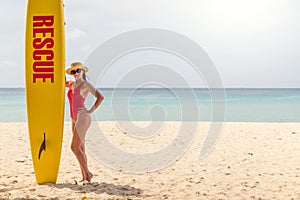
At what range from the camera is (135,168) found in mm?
8219

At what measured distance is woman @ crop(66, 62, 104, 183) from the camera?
6.15 m

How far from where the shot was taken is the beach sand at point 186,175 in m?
6.14

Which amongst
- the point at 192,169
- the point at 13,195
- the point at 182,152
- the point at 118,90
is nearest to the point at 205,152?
the point at 182,152

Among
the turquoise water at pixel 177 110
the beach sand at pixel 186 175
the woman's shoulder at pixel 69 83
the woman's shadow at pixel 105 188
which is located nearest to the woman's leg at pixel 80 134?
the woman's shadow at pixel 105 188

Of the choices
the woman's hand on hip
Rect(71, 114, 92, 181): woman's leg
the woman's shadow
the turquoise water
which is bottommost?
the turquoise water

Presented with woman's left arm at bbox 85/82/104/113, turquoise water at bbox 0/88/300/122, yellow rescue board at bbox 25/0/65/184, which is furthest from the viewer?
turquoise water at bbox 0/88/300/122

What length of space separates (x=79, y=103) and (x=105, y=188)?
1.27 meters

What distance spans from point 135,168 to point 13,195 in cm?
279

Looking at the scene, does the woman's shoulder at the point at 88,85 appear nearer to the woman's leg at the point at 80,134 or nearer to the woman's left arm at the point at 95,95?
the woman's left arm at the point at 95,95

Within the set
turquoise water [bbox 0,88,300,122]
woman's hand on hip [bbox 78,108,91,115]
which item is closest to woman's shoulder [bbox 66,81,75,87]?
woman's hand on hip [bbox 78,108,91,115]

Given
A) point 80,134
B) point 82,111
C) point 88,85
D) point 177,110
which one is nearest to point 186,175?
point 80,134

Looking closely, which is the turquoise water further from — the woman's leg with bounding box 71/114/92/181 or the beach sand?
the woman's leg with bounding box 71/114/92/181

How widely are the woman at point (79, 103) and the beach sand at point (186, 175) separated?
68 cm

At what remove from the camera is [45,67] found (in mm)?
6434
